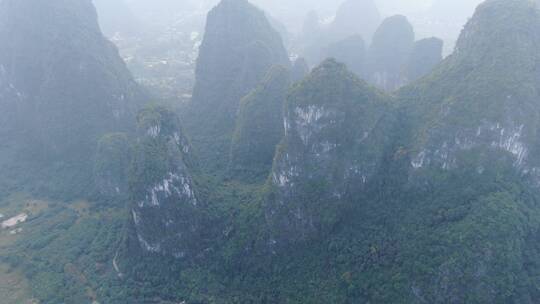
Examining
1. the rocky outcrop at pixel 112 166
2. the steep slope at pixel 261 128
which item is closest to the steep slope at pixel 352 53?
the steep slope at pixel 261 128

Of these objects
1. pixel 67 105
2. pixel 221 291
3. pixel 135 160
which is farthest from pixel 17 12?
pixel 221 291

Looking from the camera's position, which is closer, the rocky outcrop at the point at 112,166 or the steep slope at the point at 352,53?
the rocky outcrop at the point at 112,166

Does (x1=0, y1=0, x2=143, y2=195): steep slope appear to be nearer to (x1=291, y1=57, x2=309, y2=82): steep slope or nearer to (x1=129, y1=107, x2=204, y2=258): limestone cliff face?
(x1=129, y1=107, x2=204, y2=258): limestone cliff face

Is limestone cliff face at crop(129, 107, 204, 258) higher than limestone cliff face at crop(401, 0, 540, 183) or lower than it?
lower

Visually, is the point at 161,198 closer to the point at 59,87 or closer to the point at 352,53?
the point at 59,87

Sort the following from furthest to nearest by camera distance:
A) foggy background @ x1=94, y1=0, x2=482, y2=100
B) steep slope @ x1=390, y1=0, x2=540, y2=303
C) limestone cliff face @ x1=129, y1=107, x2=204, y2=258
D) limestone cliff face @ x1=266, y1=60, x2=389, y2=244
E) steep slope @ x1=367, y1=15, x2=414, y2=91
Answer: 1. foggy background @ x1=94, y1=0, x2=482, y2=100
2. steep slope @ x1=367, y1=15, x2=414, y2=91
3. limestone cliff face @ x1=129, y1=107, x2=204, y2=258
4. limestone cliff face @ x1=266, y1=60, x2=389, y2=244
5. steep slope @ x1=390, y1=0, x2=540, y2=303

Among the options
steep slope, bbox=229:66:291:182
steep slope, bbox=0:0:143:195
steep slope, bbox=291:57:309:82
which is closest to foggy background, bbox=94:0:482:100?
steep slope, bbox=0:0:143:195

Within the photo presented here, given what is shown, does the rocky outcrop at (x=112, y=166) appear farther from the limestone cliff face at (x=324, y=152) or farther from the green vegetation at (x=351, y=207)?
the limestone cliff face at (x=324, y=152)
